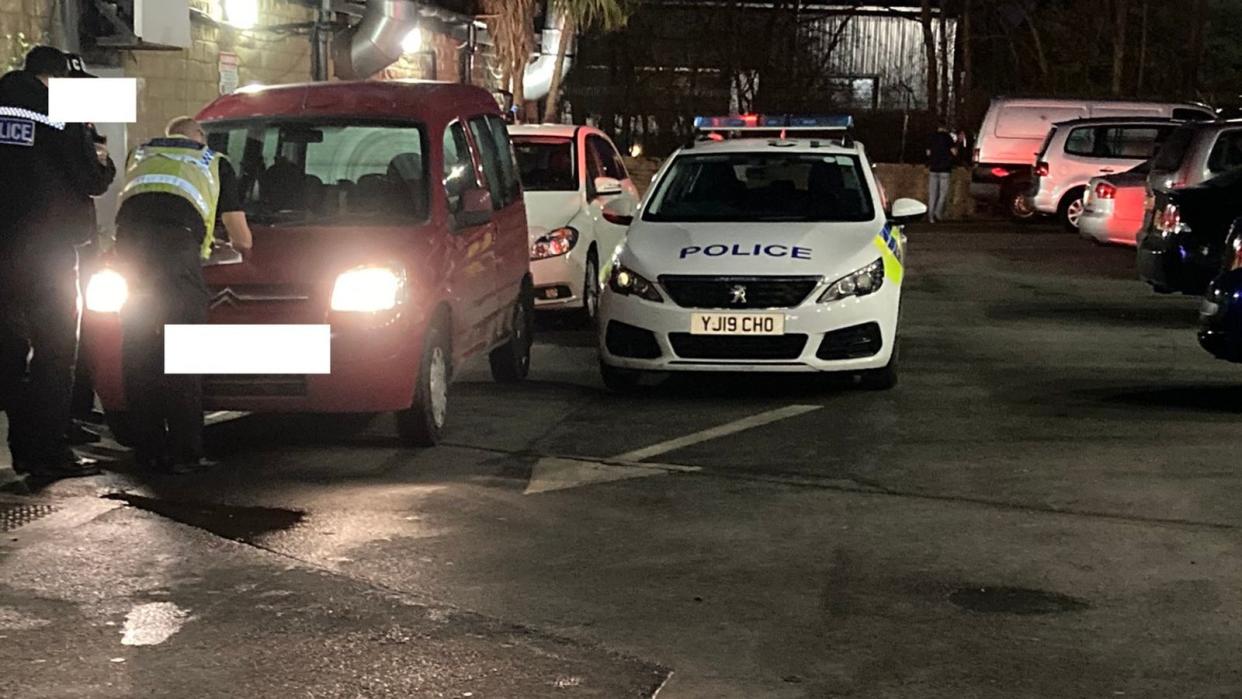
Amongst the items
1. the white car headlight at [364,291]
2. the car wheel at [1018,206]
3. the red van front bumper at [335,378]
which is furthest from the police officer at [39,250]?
the car wheel at [1018,206]

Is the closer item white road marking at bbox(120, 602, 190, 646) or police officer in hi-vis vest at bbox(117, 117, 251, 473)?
white road marking at bbox(120, 602, 190, 646)

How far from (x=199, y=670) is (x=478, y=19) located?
A: 25262 millimetres

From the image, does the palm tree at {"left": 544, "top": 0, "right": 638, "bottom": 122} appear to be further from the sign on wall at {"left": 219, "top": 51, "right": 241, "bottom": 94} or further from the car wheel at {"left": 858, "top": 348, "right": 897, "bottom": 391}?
the car wheel at {"left": 858, "top": 348, "right": 897, "bottom": 391}

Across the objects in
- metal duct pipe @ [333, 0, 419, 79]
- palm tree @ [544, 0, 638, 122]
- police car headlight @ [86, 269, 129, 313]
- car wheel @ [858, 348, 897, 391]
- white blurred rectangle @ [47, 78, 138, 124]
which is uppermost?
palm tree @ [544, 0, 638, 122]

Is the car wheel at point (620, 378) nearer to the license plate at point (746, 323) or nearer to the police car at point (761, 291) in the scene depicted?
the police car at point (761, 291)

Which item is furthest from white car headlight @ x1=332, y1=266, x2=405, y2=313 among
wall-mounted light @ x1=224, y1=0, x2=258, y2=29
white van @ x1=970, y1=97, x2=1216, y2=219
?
white van @ x1=970, y1=97, x2=1216, y2=219

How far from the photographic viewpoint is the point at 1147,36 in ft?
156

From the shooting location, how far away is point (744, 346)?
10.5 meters

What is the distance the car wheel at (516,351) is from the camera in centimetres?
1136

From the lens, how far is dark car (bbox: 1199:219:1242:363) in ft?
33.2

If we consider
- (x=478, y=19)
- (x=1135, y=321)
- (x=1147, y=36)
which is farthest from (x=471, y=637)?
(x=1147, y=36)

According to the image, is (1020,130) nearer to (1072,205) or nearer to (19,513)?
(1072,205)

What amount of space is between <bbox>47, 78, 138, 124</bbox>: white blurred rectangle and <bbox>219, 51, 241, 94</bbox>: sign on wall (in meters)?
9.49

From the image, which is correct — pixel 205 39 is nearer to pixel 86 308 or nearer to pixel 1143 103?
pixel 86 308
